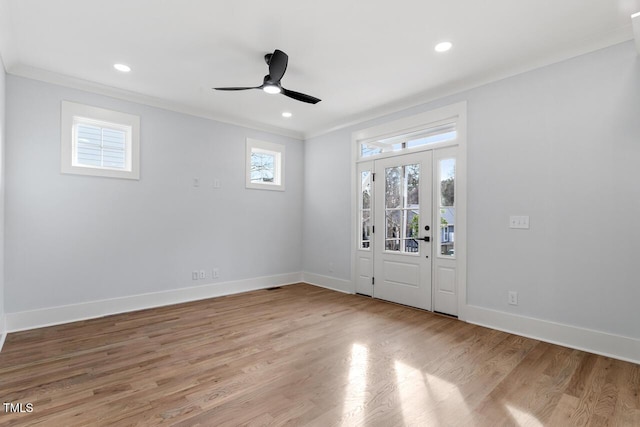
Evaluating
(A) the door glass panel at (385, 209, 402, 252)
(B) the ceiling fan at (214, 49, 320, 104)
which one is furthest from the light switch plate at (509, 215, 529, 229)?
(B) the ceiling fan at (214, 49, 320, 104)

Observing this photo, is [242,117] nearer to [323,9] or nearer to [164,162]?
[164,162]

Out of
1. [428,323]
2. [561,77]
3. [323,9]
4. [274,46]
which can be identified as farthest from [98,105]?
[561,77]

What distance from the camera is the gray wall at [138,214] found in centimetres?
344

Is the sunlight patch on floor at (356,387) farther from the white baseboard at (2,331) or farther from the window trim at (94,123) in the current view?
the window trim at (94,123)

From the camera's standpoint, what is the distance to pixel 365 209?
A: 505 centimetres

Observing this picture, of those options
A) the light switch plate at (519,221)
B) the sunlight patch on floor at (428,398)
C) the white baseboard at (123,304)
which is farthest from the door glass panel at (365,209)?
the sunlight patch on floor at (428,398)

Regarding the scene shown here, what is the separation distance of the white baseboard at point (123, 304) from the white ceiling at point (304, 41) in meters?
2.68

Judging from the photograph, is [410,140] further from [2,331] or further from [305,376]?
[2,331]

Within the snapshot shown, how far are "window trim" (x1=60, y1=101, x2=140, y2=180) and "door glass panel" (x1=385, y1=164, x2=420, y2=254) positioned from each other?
11.8 ft

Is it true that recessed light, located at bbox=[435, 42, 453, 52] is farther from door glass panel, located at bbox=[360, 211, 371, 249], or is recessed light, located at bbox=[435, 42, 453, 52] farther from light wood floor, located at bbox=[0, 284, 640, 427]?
light wood floor, located at bbox=[0, 284, 640, 427]

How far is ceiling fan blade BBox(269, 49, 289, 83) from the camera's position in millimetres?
2811

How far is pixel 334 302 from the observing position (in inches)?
180

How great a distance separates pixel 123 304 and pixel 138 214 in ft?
3.92

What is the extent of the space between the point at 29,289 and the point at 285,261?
353 cm
